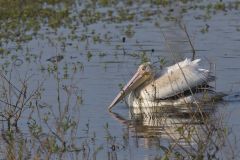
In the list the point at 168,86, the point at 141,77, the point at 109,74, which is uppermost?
the point at 109,74

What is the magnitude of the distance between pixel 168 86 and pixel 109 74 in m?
1.57

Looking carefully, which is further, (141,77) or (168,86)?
(141,77)

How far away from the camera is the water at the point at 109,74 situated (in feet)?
29.2

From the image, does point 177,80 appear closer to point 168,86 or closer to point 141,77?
A: point 168,86

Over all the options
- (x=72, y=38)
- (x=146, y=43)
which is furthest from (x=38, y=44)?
(x=146, y=43)

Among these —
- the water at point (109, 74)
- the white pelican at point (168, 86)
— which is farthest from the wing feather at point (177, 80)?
the water at point (109, 74)

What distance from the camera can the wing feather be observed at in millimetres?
11727

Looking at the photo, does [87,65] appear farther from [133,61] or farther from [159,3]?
[159,3]

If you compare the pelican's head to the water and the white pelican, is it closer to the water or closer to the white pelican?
the white pelican

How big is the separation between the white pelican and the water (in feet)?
0.80

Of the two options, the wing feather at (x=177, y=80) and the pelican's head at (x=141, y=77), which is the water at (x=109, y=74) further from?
the wing feather at (x=177, y=80)

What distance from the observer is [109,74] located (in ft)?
43.5

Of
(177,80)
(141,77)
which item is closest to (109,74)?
(141,77)

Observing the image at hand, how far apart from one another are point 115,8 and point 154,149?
10410mm
